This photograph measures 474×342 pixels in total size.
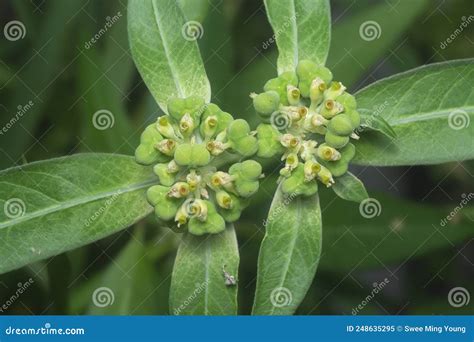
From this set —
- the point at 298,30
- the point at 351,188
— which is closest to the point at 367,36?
the point at 298,30

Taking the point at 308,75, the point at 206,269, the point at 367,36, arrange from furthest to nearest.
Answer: the point at 367,36, the point at 206,269, the point at 308,75

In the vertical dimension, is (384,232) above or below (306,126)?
below

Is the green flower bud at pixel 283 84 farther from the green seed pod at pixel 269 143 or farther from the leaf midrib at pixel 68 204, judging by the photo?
the leaf midrib at pixel 68 204

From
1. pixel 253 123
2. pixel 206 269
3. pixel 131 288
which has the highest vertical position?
pixel 253 123

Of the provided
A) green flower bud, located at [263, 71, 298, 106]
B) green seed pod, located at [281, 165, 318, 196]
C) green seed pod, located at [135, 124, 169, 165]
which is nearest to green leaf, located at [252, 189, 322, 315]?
→ green seed pod, located at [281, 165, 318, 196]

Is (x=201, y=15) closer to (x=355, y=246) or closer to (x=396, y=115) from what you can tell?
(x=396, y=115)

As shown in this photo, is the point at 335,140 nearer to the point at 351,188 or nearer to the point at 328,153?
the point at 328,153

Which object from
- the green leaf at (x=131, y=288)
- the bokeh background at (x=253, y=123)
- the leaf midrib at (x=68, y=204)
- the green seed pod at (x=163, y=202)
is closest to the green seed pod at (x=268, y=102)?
the green seed pod at (x=163, y=202)
